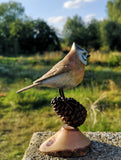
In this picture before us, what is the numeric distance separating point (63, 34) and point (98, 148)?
60.1ft

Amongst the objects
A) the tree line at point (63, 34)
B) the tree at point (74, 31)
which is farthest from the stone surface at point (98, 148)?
the tree at point (74, 31)

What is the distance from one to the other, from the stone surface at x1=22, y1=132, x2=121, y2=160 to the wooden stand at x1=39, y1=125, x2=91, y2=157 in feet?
0.20

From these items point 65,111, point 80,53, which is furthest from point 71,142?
point 80,53

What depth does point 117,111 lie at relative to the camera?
493 centimetres

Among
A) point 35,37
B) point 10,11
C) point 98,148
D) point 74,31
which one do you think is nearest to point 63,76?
point 98,148

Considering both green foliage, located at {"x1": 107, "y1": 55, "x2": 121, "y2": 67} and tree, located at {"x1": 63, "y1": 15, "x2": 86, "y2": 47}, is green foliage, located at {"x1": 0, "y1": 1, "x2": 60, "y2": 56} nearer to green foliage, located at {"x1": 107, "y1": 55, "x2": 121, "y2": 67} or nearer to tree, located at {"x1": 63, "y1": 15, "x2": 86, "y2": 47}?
tree, located at {"x1": 63, "y1": 15, "x2": 86, "y2": 47}

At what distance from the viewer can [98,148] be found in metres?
2.75

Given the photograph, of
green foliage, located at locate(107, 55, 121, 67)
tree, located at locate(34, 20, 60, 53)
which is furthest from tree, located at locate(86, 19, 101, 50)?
green foliage, located at locate(107, 55, 121, 67)

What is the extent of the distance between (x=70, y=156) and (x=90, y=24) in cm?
1968

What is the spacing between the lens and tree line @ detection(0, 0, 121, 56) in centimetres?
1611

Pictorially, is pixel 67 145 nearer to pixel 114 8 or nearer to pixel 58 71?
pixel 58 71

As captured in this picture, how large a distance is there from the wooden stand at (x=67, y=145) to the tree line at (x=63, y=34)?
1312 centimetres

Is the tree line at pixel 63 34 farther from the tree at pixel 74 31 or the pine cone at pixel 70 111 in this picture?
the pine cone at pixel 70 111

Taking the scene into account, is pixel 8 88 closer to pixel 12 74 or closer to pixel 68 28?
pixel 12 74
